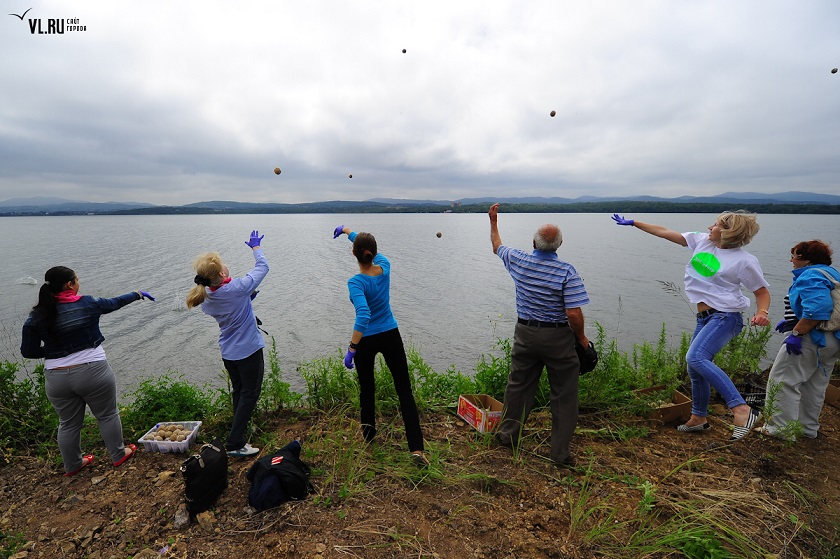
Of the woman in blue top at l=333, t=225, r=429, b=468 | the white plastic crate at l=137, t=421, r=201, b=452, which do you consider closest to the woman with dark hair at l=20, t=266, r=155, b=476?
the white plastic crate at l=137, t=421, r=201, b=452

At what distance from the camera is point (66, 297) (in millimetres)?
3795

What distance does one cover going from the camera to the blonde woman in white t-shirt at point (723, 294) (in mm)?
4023

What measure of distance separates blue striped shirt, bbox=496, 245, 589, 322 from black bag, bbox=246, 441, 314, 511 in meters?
2.35

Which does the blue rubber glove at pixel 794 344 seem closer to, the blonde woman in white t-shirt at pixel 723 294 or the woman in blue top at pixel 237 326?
the blonde woman in white t-shirt at pixel 723 294

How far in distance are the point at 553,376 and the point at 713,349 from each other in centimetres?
174

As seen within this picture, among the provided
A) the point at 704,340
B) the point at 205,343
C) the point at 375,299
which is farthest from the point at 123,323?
the point at 704,340

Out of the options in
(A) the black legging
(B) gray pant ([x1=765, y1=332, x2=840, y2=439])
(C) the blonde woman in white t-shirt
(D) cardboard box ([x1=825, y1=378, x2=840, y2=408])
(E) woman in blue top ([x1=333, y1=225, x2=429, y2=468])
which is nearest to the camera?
(E) woman in blue top ([x1=333, y1=225, x2=429, y2=468])

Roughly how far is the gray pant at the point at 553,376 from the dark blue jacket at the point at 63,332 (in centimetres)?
373

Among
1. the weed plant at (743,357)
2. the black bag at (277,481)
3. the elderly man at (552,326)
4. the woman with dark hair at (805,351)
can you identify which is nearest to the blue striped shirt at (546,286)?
the elderly man at (552,326)

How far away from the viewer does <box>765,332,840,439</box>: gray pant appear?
415cm

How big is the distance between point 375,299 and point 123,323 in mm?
11969

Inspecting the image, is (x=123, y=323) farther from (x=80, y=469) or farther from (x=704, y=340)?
(x=704, y=340)

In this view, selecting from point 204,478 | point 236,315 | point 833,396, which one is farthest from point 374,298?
point 833,396

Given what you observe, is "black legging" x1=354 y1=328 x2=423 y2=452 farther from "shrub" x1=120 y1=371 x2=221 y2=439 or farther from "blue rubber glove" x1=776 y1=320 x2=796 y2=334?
"blue rubber glove" x1=776 y1=320 x2=796 y2=334
